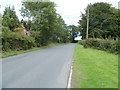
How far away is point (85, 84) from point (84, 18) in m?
35.6

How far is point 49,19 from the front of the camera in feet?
80.3

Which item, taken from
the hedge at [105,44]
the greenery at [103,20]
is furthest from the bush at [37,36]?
the greenery at [103,20]

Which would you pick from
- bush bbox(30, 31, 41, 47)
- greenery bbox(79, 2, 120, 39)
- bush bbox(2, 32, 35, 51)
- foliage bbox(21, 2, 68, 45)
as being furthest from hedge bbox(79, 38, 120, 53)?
greenery bbox(79, 2, 120, 39)

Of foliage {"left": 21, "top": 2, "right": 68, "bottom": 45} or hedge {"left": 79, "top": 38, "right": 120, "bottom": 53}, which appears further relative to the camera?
foliage {"left": 21, "top": 2, "right": 68, "bottom": 45}

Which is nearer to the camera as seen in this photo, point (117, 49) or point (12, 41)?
point (117, 49)

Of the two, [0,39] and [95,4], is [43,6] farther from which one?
[95,4]

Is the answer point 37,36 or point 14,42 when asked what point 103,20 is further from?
point 14,42

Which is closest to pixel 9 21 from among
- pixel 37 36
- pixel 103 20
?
pixel 37 36

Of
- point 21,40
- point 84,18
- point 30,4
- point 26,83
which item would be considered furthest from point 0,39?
point 84,18

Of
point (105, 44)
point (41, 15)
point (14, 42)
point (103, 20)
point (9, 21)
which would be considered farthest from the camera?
point (103, 20)

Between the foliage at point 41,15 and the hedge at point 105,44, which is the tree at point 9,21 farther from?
the hedge at point 105,44

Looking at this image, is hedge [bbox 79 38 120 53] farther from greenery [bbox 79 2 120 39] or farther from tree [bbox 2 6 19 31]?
greenery [bbox 79 2 120 39]

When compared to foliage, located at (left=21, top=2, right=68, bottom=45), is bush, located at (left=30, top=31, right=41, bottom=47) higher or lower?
lower

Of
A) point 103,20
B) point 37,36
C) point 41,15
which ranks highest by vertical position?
point 103,20
